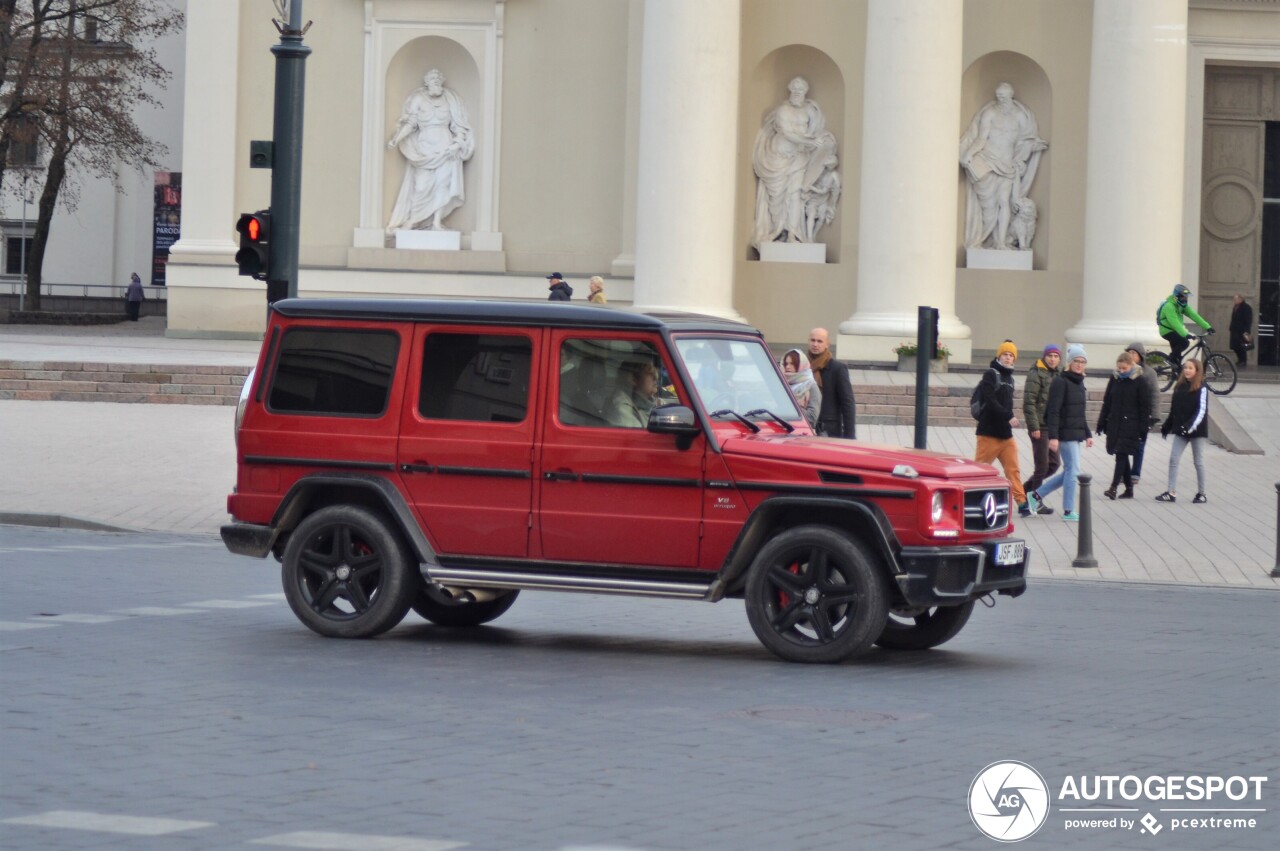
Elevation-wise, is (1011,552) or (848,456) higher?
(848,456)

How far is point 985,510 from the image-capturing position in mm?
10695

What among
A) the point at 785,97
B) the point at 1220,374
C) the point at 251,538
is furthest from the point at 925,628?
the point at 785,97

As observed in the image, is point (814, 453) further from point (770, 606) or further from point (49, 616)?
point (49, 616)

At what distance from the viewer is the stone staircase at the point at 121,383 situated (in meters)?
29.2

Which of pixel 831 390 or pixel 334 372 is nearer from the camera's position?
pixel 334 372

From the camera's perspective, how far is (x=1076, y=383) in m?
20.2

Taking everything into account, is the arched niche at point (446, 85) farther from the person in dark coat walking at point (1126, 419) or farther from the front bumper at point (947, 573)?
the front bumper at point (947, 573)

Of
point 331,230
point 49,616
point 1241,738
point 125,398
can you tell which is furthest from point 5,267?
point 1241,738

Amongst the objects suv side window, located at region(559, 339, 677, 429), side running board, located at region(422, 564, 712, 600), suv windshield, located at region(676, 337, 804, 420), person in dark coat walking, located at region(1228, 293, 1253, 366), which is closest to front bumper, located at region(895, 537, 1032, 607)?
side running board, located at region(422, 564, 712, 600)

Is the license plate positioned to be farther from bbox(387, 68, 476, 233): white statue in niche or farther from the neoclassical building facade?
bbox(387, 68, 476, 233): white statue in niche

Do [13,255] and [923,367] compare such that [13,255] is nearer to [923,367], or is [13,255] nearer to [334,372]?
[923,367]

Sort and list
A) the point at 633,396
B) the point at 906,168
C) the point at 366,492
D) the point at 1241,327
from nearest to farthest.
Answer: the point at 633,396
the point at 366,492
the point at 906,168
the point at 1241,327

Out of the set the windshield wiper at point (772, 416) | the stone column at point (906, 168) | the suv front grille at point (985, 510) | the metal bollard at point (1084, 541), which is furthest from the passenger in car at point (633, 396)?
the stone column at point (906, 168)

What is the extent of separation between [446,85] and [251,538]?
92.5ft
